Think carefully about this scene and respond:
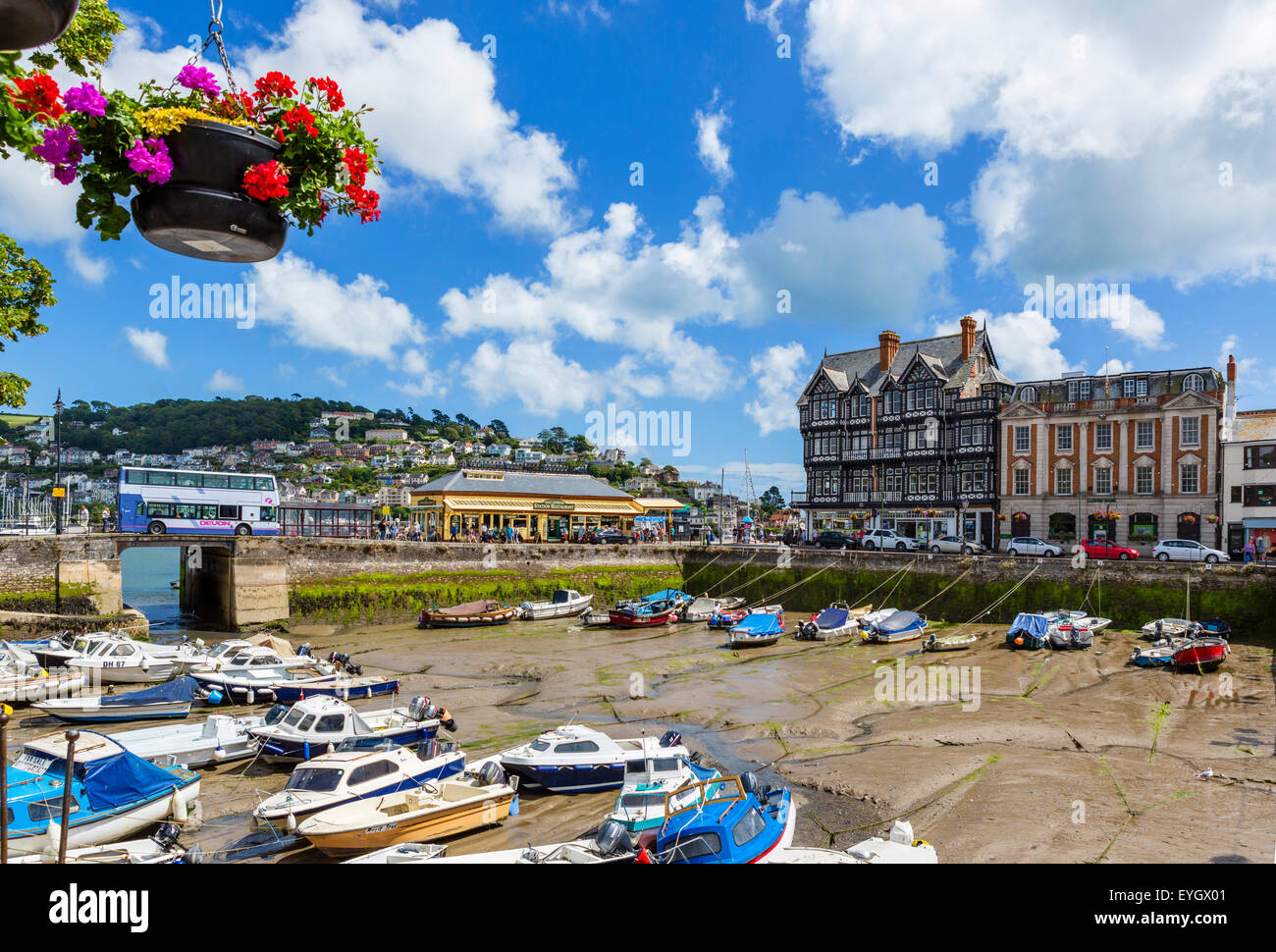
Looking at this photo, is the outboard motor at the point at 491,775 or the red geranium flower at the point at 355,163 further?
the outboard motor at the point at 491,775

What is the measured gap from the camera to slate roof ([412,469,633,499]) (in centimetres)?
5988

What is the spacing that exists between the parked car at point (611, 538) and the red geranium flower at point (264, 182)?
56338 millimetres

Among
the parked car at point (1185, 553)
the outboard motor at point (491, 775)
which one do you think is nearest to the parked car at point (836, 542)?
the parked car at point (1185, 553)

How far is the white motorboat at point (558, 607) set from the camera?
45656 millimetres

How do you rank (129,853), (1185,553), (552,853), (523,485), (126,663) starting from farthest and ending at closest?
(523,485) → (1185,553) → (126,663) → (552,853) → (129,853)

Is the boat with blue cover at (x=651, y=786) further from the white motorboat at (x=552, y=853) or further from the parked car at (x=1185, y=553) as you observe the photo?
the parked car at (x=1185, y=553)

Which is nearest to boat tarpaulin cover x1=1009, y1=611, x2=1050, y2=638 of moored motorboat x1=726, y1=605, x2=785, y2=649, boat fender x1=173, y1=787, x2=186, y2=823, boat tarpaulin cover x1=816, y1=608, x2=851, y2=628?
boat tarpaulin cover x1=816, y1=608, x2=851, y2=628

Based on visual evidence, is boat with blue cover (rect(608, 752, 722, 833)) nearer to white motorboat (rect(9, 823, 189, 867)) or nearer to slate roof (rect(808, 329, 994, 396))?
white motorboat (rect(9, 823, 189, 867))

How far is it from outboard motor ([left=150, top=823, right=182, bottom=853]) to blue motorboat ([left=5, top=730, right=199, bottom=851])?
3.93ft

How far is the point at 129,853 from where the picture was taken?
1167 cm

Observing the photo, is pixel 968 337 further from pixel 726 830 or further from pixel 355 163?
pixel 355 163

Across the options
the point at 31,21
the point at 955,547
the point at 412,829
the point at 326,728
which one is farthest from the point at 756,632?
the point at 31,21

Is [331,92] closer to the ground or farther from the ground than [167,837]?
farther from the ground

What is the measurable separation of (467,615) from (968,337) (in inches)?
1766
